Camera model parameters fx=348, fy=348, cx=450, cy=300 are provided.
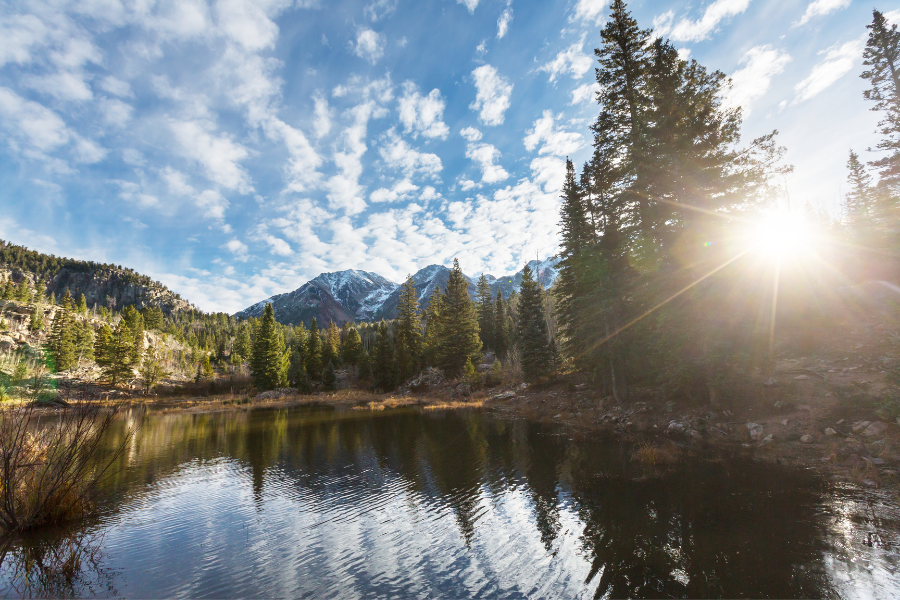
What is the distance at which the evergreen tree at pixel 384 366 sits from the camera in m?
59.4

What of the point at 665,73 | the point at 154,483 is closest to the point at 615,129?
the point at 665,73

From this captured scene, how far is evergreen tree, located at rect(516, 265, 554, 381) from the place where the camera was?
36516mm

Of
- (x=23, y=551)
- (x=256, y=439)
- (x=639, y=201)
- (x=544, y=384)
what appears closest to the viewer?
(x=23, y=551)

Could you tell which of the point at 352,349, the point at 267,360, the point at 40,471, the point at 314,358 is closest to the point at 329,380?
the point at 314,358

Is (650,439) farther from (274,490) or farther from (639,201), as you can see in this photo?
(274,490)

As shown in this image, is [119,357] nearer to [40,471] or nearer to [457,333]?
[457,333]

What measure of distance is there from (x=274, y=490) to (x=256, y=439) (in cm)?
1327

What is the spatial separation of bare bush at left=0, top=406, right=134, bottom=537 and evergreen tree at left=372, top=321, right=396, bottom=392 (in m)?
49.2

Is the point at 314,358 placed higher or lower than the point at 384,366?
higher

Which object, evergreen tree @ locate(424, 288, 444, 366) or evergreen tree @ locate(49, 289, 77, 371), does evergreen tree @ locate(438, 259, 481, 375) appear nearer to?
evergreen tree @ locate(424, 288, 444, 366)

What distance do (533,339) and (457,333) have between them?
19317 mm

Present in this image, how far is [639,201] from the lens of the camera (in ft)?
69.5

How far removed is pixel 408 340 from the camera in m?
61.7

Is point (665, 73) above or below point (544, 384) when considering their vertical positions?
above
